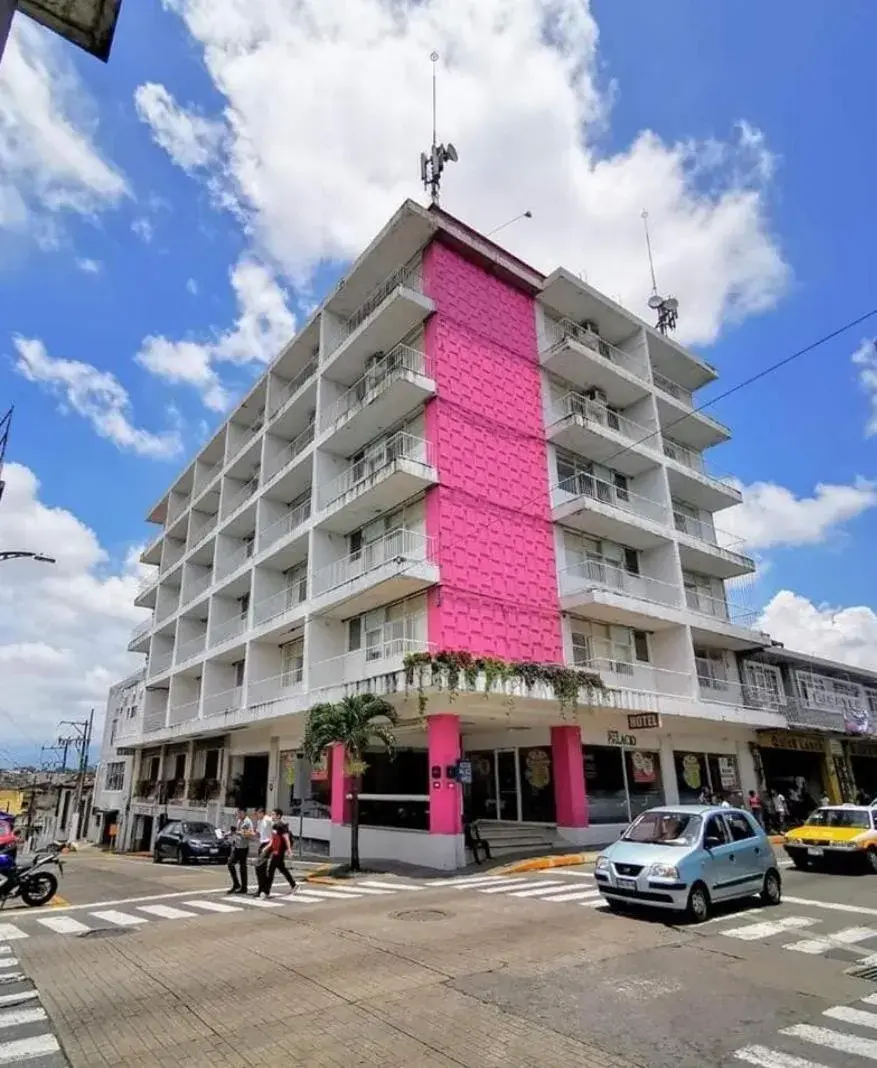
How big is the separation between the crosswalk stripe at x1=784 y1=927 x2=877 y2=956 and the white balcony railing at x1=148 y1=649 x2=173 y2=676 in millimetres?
38849

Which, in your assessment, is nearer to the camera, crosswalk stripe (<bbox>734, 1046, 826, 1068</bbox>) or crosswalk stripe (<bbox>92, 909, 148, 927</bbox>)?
crosswalk stripe (<bbox>734, 1046, 826, 1068</bbox>)

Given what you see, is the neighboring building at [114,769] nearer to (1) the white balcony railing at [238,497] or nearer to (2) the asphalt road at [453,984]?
(1) the white balcony railing at [238,497]

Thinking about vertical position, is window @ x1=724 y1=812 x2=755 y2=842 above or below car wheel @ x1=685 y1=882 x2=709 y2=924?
above

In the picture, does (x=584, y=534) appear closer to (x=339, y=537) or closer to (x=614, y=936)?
(x=339, y=537)

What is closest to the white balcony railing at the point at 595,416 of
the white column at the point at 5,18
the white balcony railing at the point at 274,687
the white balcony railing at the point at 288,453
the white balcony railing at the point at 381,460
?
the white balcony railing at the point at 381,460

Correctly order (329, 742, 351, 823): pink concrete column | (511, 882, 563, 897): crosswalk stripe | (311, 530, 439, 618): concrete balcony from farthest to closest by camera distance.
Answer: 1. (329, 742, 351, 823): pink concrete column
2. (311, 530, 439, 618): concrete balcony
3. (511, 882, 563, 897): crosswalk stripe

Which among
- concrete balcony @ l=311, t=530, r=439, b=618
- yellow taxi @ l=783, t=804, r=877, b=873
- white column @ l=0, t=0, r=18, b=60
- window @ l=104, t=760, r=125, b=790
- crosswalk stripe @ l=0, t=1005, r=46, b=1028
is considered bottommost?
crosswalk stripe @ l=0, t=1005, r=46, b=1028

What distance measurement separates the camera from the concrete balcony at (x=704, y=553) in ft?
96.8

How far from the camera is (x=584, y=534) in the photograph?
2661cm

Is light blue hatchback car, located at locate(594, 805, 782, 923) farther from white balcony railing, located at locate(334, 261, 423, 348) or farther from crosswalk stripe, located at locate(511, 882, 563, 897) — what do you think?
white balcony railing, located at locate(334, 261, 423, 348)

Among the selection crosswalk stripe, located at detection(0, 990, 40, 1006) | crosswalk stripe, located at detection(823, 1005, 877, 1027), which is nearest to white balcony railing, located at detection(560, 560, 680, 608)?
crosswalk stripe, located at detection(823, 1005, 877, 1027)

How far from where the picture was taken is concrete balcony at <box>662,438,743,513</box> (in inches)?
1207

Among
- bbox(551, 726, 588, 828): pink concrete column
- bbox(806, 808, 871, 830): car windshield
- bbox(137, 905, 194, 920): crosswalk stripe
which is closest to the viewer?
bbox(137, 905, 194, 920): crosswalk stripe

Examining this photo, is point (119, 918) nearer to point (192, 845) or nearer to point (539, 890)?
A: point (539, 890)
